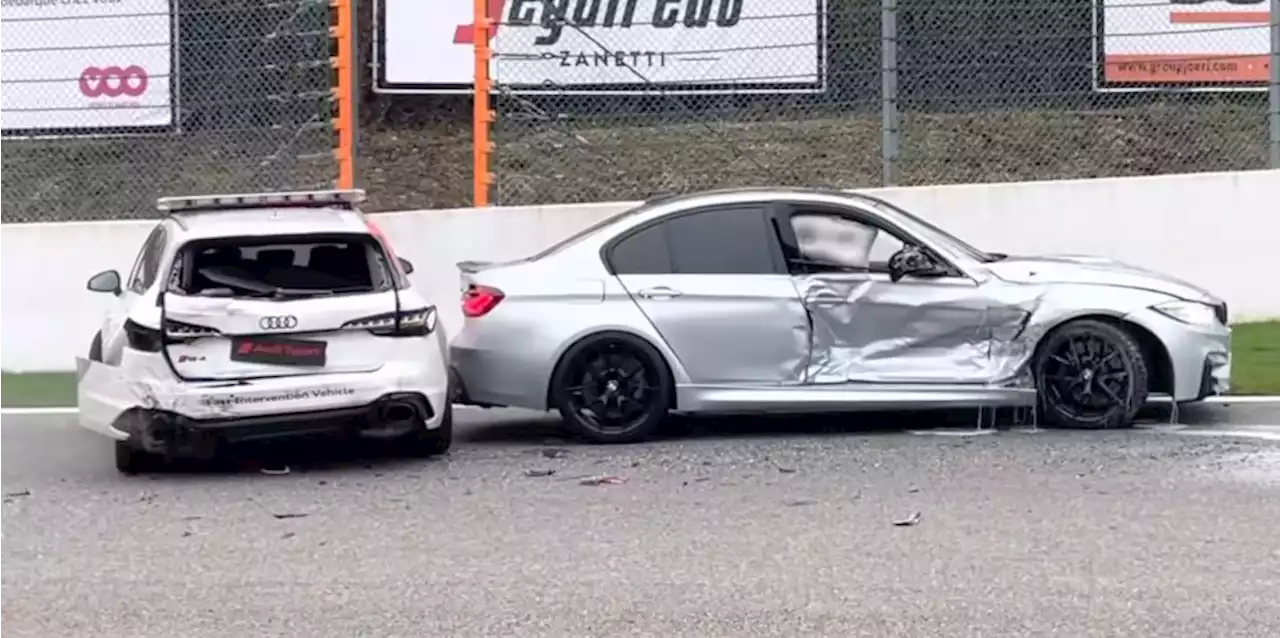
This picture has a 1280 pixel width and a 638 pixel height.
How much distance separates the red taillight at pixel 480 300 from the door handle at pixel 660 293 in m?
0.83

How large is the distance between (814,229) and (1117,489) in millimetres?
2589

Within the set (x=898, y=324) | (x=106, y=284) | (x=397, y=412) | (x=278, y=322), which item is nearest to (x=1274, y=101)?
(x=898, y=324)

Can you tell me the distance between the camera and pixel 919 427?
10742mm

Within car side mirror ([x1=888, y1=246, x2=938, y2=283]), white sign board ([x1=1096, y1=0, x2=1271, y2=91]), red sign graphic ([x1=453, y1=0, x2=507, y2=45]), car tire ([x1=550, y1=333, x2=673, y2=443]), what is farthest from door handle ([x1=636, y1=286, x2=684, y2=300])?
white sign board ([x1=1096, y1=0, x2=1271, y2=91])

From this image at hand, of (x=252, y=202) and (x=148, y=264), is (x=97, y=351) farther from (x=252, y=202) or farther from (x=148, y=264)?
(x=252, y=202)

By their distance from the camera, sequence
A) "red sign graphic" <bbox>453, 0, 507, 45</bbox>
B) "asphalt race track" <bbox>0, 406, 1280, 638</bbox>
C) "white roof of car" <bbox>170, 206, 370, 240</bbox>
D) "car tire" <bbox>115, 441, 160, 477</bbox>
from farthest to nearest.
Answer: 1. "red sign graphic" <bbox>453, 0, 507, 45</bbox>
2. "car tire" <bbox>115, 441, 160, 477</bbox>
3. "white roof of car" <bbox>170, 206, 370, 240</bbox>
4. "asphalt race track" <bbox>0, 406, 1280, 638</bbox>

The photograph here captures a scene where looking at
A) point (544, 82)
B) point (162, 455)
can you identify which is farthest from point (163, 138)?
point (162, 455)

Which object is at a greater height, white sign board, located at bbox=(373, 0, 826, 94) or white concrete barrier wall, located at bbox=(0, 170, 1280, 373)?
white sign board, located at bbox=(373, 0, 826, 94)

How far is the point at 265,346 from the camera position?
9.34m

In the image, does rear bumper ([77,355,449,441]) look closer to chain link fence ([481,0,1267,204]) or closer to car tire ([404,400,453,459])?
car tire ([404,400,453,459])

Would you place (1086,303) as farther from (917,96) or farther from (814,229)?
(917,96)

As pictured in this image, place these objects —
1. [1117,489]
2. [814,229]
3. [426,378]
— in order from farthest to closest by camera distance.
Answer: [814,229], [426,378], [1117,489]

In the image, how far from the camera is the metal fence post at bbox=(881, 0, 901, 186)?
569 inches

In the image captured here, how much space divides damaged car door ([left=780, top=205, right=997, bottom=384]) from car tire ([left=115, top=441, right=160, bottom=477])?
12.3 feet
